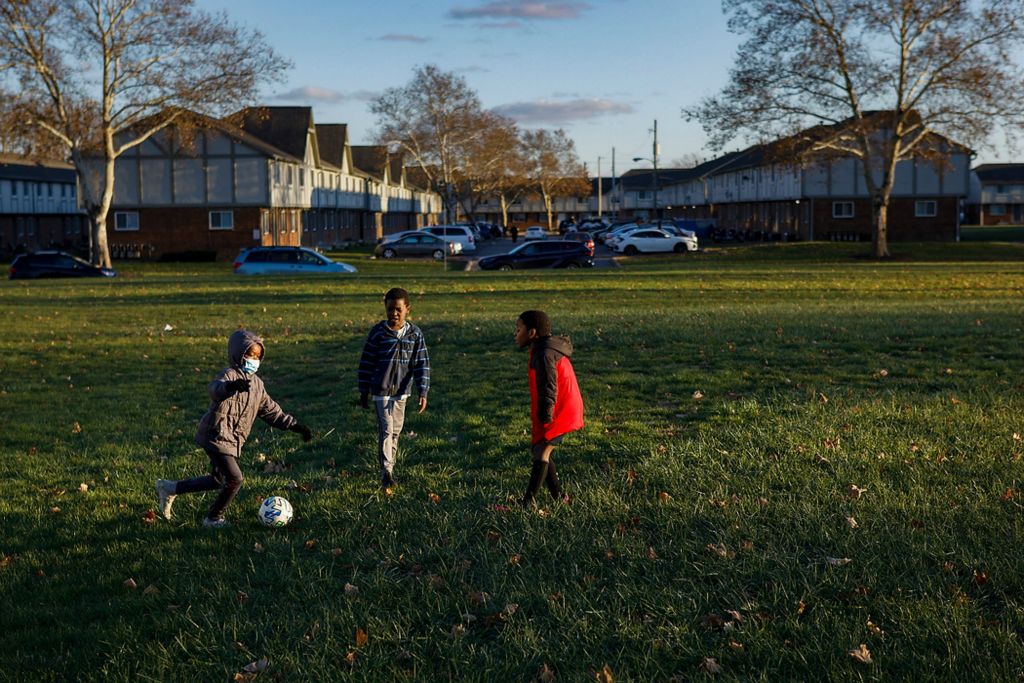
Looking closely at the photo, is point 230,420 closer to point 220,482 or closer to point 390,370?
point 220,482

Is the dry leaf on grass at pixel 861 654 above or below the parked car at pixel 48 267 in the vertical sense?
below

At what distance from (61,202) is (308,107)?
3305 cm

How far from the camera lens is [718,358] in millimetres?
14648

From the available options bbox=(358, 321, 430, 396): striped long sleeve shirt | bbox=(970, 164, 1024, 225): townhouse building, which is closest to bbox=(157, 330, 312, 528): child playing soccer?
bbox=(358, 321, 430, 396): striped long sleeve shirt

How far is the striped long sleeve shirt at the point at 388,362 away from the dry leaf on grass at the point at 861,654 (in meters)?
4.19

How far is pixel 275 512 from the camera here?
300 inches

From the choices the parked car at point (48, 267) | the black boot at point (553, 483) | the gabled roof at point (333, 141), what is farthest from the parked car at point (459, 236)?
the black boot at point (553, 483)

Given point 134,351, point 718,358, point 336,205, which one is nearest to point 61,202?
point 336,205

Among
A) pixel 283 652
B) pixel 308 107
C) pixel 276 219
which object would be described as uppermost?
pixel 308 107

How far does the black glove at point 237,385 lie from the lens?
725 cm

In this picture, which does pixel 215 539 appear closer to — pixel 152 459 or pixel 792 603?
pixel 152 459

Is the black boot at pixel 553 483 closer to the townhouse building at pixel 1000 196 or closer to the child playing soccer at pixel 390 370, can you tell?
the child playing soccer at pixel 390 370

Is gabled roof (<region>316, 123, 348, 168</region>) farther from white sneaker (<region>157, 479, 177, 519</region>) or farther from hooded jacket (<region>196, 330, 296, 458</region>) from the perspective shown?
hooded jacket (<region>196, 330, 296, 458</region>)

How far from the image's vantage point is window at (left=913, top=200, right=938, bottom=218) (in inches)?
2709
